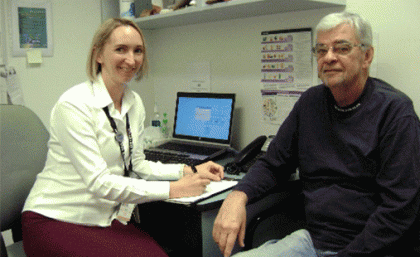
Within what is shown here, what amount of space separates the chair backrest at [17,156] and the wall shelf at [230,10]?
87 cm

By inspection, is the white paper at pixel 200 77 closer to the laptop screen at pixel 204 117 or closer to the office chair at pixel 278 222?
the laptop screen at pixel 204 117

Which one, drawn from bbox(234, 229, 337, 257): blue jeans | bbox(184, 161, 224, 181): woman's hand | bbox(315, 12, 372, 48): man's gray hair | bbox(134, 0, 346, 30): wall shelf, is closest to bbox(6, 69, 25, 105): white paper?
bbox(134, 0, 346, 30): wall shelf

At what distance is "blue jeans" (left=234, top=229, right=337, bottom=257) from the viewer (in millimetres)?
1159

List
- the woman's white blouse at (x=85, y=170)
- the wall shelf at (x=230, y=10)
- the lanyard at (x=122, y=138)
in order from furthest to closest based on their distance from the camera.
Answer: the wall shelf at (x=230, y=10) < the lanyard at (x=122, y=138) < the woman's white blouse at (x=85, y=170)

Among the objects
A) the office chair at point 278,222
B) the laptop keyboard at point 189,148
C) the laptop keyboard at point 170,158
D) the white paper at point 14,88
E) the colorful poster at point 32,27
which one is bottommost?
the office chair at point 278,222

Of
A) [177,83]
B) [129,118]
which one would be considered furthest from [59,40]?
[129,118]

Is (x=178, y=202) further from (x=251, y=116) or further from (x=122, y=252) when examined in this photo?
(x=251, y=116)

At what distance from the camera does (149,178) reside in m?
1.64

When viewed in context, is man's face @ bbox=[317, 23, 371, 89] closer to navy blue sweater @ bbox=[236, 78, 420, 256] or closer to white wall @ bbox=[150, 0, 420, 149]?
navy blue sweater @ bbox=[236, 78, 420, 256]

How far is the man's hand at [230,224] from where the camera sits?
1189 millimetres

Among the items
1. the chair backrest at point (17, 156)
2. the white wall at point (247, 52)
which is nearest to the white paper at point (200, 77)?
the white wall at point (247, 52)

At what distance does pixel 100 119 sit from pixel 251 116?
917 millimetres

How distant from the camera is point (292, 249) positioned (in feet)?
3.88

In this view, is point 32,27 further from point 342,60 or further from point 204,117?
A: point 342,60
